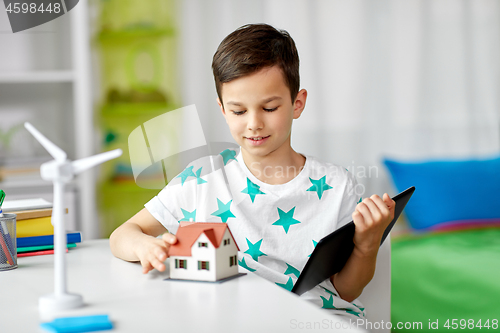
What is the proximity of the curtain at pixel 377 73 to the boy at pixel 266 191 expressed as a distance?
37.9 inches

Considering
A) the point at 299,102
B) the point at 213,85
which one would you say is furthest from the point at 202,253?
the point at 213,85

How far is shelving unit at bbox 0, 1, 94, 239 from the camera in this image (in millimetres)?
1764

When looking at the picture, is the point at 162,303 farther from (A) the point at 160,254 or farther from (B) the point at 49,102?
(B) the point at 49,102

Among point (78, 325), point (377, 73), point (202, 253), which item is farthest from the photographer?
point (377, 73)

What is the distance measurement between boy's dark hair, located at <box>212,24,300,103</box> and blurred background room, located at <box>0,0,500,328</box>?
88 cm

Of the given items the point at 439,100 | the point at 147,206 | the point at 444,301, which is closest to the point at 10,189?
the point at 147,206

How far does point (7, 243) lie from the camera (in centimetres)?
69

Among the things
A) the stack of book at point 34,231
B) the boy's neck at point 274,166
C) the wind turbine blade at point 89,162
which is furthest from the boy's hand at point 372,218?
the stack of book at point 34,231

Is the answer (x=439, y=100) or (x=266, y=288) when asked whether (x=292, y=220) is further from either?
(x=439, y=100)

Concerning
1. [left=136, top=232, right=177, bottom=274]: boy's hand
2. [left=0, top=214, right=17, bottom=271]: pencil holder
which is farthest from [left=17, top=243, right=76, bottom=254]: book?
[left=136, top=232, right=177, bottom=274]: boy's hand

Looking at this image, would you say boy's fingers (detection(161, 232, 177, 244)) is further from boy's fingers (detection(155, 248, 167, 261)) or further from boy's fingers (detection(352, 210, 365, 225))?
boy's fingers (detection(352, 210, 365, 225))

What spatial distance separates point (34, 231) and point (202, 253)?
1.34 ft

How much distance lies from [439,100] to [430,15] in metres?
0.37

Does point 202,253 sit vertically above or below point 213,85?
below
